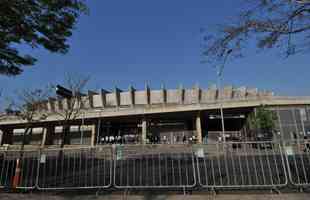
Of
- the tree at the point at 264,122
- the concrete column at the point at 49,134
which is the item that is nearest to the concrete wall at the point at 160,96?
the concrete column at the point at 49,134

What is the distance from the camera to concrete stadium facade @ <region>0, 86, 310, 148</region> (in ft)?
109

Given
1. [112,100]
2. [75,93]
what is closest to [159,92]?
[112,100]

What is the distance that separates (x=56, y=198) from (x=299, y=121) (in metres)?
37.5

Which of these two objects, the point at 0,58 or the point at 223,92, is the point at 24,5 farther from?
the point at 223,92

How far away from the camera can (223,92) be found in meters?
48.1

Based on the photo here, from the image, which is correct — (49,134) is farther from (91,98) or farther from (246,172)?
(246,172)

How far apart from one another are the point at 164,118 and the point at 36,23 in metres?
37.1

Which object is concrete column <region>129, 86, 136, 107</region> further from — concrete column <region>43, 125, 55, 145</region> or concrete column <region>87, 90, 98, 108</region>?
concrete column <region>43, 125, 55, 145</region>

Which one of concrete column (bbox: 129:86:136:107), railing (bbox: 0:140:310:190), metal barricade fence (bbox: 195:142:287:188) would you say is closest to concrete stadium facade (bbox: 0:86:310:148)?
concrete column (bbox: 129:86:136:107)

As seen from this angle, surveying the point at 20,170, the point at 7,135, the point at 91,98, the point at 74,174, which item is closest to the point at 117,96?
the point at 91,98

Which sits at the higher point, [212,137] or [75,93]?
[75,93]

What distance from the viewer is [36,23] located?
6.32m

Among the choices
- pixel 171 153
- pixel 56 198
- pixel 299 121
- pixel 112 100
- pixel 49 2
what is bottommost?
pixel 56 198

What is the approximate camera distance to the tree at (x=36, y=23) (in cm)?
578
